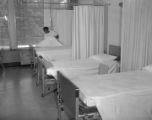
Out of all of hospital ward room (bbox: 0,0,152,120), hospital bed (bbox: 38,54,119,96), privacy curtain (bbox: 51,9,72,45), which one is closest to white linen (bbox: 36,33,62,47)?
hospital ward room (bbox: 0,0,152,120)

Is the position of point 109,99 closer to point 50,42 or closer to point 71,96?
point 71,96

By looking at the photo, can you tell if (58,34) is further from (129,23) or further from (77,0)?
(129,23)

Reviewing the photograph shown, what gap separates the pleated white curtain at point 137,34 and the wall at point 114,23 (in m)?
0.61

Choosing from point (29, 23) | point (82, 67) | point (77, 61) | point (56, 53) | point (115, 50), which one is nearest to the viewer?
point (82, 67)

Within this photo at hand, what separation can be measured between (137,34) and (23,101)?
230cm

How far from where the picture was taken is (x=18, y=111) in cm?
296

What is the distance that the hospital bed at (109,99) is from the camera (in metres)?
1.96

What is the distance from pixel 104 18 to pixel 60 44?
2.09m

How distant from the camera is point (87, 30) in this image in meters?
3.78

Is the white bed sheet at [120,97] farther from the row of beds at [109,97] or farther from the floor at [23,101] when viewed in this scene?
the floor at [23,101]

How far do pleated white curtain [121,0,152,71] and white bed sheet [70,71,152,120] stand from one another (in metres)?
0.71

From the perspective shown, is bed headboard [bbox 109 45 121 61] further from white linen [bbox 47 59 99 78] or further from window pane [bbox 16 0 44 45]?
window pane [bbox 16 0 44 45]

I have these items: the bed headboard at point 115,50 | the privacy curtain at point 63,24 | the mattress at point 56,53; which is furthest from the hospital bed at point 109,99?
the privacy curtain at point 63,24

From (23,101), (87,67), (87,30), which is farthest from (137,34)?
(23,101)
